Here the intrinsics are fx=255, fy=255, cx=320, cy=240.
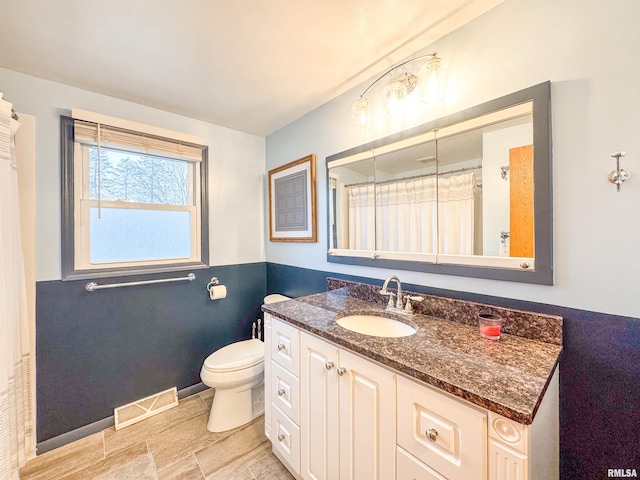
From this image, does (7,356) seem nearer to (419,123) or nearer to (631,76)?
(419,123)

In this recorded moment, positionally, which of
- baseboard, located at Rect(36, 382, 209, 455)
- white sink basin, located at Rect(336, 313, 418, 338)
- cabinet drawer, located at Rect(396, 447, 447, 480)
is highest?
white sink basin, located at Rect(336, 313, 418, 338)

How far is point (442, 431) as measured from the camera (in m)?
0.73

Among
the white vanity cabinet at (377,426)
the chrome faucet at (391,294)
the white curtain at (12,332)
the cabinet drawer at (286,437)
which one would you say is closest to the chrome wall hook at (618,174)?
the white vanity cabinet at (377,426)

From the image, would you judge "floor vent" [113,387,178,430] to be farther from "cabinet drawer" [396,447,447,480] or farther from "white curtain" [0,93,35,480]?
"cabinet drawer" [396,447,447,480]

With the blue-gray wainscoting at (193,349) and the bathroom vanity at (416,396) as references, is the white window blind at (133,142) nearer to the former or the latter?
the blue-gray wainscoting at (193,349)

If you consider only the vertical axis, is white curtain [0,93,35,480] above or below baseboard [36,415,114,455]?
above

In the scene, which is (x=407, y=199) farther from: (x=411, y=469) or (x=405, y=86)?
(x=411, y=469)

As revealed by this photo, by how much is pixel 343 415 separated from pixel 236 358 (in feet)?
3.36

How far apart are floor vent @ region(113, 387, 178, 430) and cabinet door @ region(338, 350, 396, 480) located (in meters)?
1.52

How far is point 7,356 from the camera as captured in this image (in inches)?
45.5

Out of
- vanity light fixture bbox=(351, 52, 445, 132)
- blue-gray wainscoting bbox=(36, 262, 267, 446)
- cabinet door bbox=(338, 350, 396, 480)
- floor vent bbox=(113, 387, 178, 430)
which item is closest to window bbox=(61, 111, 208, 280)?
blue-gray wainscoting bbox=(36, 262, 267, 446)

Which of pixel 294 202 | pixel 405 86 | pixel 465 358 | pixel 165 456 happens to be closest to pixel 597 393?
pixel 465 358

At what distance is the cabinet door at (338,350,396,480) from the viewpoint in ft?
2.83

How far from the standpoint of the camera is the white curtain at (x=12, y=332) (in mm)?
1127
